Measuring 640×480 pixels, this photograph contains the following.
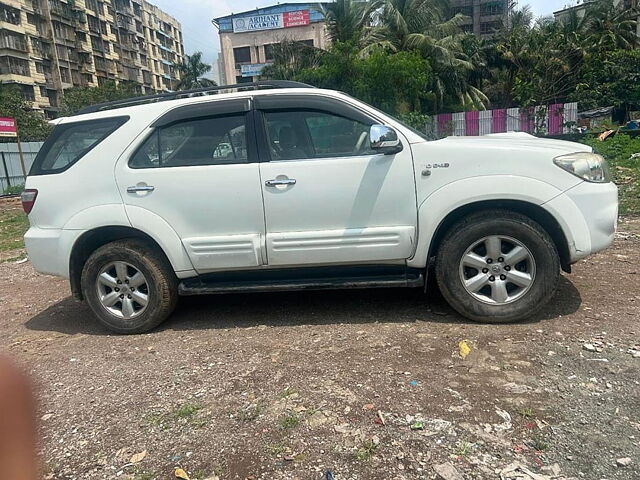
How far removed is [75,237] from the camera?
4.22 metres

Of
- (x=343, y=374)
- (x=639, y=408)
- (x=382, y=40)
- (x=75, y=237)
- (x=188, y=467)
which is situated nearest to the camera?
(x=188, y=467)

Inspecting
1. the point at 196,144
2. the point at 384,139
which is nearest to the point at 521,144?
the point at 384,139

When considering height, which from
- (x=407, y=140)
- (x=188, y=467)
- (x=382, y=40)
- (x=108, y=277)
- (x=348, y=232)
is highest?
(x=382, y=40)

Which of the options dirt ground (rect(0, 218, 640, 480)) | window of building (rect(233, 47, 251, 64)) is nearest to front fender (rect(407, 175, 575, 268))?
dirt ground (rect(0, 218, 640, 480))

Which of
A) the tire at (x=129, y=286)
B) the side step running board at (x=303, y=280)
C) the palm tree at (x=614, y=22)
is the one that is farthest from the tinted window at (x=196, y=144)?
the palm tree at (x=614, y=22)

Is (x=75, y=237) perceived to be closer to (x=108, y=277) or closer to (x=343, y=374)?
(x=108, y=277)

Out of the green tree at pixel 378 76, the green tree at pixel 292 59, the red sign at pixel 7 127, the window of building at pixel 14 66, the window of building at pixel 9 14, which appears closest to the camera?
the red sign at pixel 7 127

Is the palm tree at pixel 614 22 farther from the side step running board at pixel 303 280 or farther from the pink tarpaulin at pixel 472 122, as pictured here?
the side step running board at pixel 303 280

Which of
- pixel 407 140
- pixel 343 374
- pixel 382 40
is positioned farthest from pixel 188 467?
pixel 382 40

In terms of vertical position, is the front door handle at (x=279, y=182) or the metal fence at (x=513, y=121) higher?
the metal fence at (x=513, y=121)

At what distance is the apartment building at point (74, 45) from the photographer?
188 ft

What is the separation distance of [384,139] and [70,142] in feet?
8.92

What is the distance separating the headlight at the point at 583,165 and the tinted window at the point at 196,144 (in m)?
2.48

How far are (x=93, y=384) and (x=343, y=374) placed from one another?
1.77m
